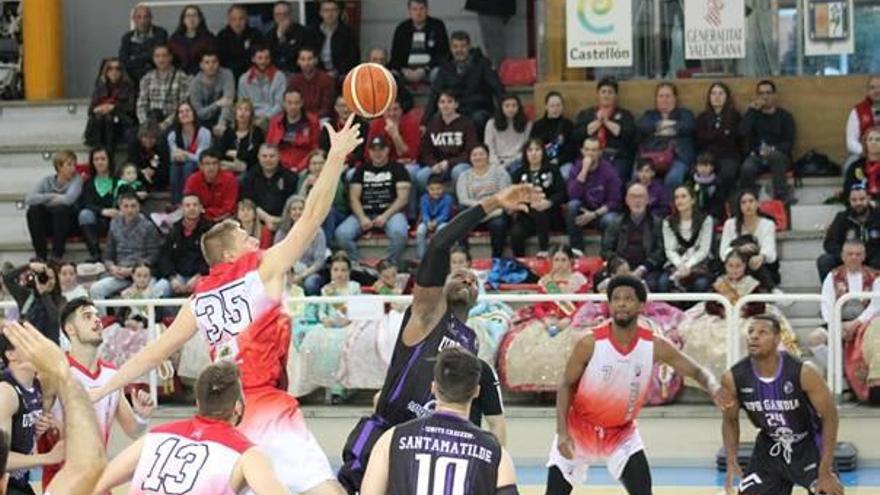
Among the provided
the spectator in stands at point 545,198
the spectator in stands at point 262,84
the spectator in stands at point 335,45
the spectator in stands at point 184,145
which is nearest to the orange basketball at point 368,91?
the spectator in stands at point 545,198

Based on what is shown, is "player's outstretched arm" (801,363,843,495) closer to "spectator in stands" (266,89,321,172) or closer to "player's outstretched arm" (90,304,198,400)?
"player's outstretched arm" (90,304,198,400)

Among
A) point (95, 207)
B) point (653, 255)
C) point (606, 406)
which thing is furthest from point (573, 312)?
point (95, 207)

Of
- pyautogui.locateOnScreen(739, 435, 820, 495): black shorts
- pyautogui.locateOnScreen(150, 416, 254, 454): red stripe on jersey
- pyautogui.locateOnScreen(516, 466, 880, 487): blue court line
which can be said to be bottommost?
pyautogui.locateOnScreen(516, 466, 880, 487): blue court line

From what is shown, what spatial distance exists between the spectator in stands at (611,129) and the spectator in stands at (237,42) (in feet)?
13.1

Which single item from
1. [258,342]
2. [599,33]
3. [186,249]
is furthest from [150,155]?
[258,342]

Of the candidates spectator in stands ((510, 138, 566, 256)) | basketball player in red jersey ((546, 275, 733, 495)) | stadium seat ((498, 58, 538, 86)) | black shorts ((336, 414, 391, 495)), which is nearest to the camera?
black shorts ((336, 414, 391, 495))

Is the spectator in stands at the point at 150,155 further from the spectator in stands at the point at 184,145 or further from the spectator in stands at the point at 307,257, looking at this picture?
the spectator in stands at the point at 307,257

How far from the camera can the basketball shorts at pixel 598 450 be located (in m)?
11.4

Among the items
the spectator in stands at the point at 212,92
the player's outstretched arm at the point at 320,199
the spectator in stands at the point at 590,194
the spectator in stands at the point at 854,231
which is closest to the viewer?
the player's outstretched arm at the point at 320,199

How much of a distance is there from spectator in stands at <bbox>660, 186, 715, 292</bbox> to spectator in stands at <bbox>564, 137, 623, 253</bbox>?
0.75 metres

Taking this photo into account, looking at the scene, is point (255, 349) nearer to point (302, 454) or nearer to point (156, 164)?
point (302, 454)

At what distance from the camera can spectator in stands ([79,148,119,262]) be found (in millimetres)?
18500

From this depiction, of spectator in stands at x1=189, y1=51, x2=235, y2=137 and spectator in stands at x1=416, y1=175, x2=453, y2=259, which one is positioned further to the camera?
spectator in stands at x1=189, y1=51, x2=235, y2=137

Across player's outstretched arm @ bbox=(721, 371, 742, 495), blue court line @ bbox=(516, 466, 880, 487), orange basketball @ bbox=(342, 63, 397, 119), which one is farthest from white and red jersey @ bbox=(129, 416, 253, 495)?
blue court line @ bbox=(516, 466, 880, 487)
